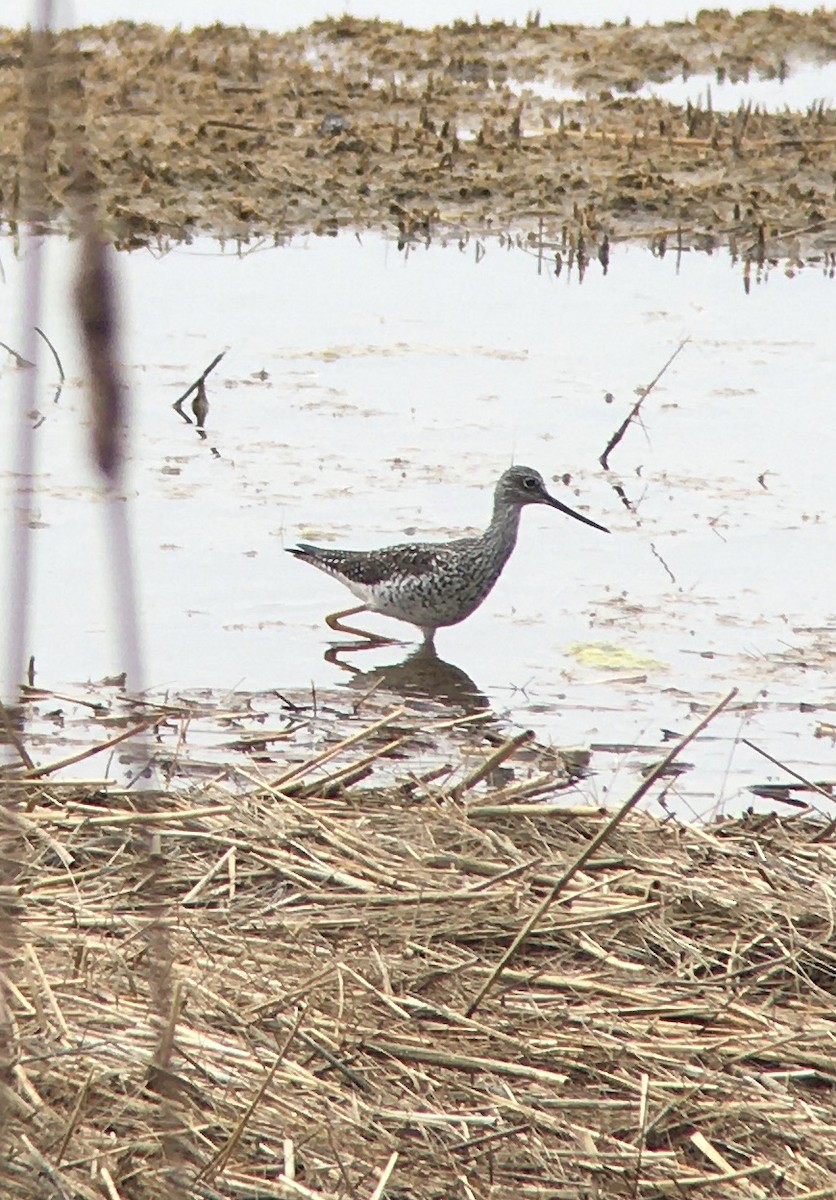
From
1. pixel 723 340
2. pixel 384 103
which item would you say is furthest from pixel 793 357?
pixel 384 103

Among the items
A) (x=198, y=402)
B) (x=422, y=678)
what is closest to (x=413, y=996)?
(x=422, y=678)

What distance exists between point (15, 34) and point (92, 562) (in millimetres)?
9136

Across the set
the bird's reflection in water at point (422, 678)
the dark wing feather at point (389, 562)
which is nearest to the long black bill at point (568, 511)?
the dark wing feather at point (389, 562)

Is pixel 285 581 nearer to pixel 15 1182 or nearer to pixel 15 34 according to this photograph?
pixel 15 1182

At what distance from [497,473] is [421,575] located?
5.26 ft

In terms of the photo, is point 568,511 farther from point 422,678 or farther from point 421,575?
point 422,678

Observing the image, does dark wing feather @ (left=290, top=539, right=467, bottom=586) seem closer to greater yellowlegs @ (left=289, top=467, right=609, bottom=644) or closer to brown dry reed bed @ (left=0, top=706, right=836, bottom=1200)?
greater yellowlegs @ (left=289, top=467, right=609, bottom=644)

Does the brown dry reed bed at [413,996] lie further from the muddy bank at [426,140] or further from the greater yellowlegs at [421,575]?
the muddy bank at [426,140]

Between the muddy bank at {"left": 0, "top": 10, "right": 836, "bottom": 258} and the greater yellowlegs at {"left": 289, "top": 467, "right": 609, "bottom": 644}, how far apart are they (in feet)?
15.1

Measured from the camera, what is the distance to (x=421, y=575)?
7.29 m

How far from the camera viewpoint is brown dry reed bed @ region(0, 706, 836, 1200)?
3.17m

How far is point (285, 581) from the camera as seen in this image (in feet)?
25.7

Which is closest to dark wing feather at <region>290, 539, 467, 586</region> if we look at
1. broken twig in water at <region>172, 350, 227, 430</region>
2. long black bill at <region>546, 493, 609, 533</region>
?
long black bill at <region>546, 493, 609, 533</region>

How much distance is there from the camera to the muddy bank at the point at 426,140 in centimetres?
1256
